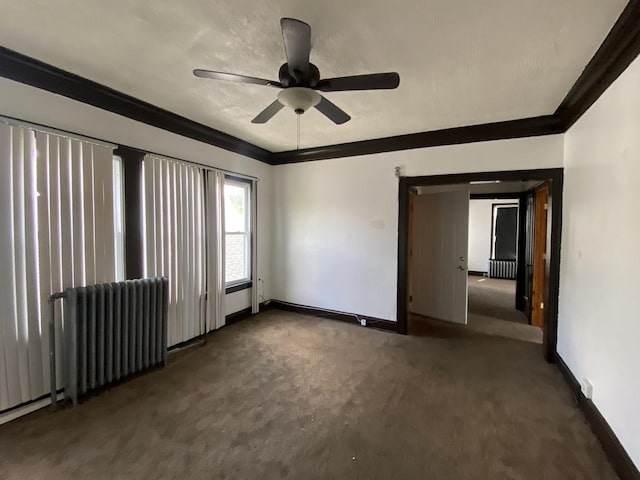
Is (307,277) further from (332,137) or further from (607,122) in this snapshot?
(607,122)

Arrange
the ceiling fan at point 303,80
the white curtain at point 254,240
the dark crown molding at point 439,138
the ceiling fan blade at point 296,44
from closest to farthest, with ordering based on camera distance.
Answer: the ceiling fan blade at point 296,44, the ceiling fan at point 303,80, the dark crown molding at point 439,138, the white curtain at point 254,240

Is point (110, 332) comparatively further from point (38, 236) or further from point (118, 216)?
point (118, 216)

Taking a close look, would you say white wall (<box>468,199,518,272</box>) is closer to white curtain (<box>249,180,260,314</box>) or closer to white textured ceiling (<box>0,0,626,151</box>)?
white textured ceiling (<box>0,0,626,151</box>)

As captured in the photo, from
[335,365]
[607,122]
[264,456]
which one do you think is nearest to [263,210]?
[335,365]

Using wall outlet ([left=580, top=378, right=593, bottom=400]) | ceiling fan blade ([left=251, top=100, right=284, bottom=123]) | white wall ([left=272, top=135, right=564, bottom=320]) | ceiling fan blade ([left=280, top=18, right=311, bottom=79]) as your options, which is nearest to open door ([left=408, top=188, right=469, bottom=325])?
white wall ([left=272, top=135, right=564, bottom=320])

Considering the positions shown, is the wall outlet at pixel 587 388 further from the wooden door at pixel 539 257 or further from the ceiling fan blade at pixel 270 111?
the ceiling fan blade at pixel 270 111

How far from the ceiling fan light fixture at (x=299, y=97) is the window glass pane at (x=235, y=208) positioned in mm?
2400

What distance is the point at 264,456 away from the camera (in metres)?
1.88

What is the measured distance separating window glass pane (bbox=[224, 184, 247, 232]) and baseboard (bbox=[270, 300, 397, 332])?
1.38 metres

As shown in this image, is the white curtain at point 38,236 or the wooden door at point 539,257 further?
the wooden door at point 539,257

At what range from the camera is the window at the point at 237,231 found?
14.0ft

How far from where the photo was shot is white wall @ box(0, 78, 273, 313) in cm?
222

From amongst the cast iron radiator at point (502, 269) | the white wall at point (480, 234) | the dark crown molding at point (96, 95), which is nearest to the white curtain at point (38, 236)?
the dark crown molding at point (96, 95)

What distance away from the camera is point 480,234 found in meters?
8.76
